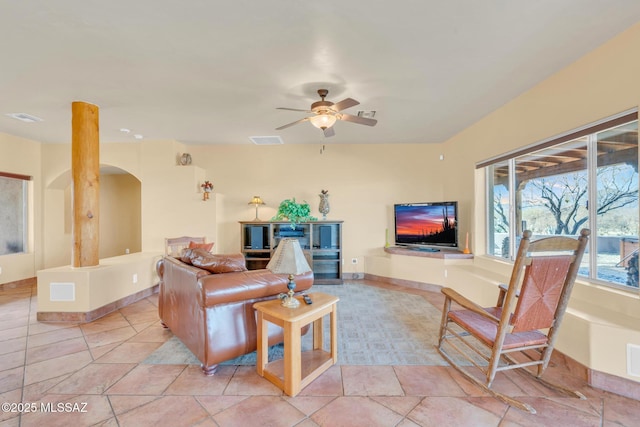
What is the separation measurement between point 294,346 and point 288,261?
1.96 feet

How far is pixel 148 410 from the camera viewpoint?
70.9 inches

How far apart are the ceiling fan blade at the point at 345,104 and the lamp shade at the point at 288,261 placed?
1.47 metres

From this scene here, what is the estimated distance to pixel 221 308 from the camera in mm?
2178

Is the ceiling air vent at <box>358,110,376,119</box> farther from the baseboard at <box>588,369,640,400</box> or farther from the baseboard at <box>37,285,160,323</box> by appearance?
the baseboard at <box>37,285,160,323</box>

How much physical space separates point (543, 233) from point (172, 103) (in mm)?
4754

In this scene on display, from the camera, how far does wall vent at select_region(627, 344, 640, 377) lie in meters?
1.90

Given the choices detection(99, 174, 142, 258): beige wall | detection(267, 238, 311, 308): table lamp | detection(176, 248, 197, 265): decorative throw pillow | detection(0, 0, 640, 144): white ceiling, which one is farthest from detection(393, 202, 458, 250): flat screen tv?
detection(99, 174, 142, 258): beige wall

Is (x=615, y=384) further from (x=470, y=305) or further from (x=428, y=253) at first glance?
(x=428, y=253)

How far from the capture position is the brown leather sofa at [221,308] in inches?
84.0

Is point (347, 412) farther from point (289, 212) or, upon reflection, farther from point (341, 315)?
point (289, 212)

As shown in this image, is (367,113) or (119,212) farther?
(119,212)

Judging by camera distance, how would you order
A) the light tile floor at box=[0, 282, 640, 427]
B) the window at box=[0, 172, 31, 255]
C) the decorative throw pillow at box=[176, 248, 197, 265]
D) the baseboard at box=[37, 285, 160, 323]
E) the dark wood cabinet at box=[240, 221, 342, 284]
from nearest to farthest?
the light tile floor at box=[0, 282, 640, 427], the decorative throw pillow at box=[176, 248, 197, 265], the baseboard at box=[37, 285, 160, 323], the window at box=[0, 172, 31, 255], the dark wood cabinet at box=[240, 221, 342, 284]

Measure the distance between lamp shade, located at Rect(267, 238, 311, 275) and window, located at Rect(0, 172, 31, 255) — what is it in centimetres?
570

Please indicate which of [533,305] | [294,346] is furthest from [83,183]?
[533,305]
